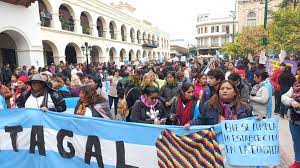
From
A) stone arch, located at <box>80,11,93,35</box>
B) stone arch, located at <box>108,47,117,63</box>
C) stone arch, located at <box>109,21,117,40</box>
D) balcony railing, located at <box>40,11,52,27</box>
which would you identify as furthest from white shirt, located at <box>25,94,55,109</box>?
stone arch, located at <box>109,21,117,40</box>

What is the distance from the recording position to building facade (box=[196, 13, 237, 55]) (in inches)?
3944

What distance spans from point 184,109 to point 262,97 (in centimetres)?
185

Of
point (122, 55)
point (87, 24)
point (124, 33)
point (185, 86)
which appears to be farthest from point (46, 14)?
point (185, 86)

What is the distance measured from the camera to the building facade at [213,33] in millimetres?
100188

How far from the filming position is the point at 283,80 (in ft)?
31.9

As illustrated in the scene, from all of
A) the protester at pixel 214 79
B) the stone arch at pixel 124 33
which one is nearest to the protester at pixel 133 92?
the protester at pixel 214 79

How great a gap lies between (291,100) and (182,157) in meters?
2.02

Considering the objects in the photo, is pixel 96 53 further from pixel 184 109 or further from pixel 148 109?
pixel 184 109

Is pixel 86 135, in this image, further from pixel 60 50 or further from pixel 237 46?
pixel 237 46

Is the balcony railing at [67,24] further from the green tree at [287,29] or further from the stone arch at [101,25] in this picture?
the green tree at [287,29]

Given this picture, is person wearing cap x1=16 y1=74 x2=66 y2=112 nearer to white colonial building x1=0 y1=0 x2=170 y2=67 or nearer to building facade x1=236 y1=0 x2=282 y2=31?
white colonial building x1=0 y1=0 x2=170 y2=67

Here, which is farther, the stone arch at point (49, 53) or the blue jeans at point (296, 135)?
the stone arch at point (49, 53)

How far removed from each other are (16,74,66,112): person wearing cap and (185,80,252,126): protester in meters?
2.52

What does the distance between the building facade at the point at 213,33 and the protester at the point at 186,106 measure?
97.1 metres
